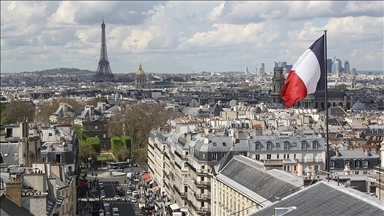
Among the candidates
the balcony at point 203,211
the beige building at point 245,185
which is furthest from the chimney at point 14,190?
the balcony at point 203,211

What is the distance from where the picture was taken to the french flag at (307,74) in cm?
2588

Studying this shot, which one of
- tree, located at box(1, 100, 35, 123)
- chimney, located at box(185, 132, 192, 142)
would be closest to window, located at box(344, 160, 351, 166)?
chimney, located at box(185, 132, 192, 142)

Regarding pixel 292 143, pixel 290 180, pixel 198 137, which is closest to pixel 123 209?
pixel 198 137

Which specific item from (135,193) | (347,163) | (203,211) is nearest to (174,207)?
(203,211)

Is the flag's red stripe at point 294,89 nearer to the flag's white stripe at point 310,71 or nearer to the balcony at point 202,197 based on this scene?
the flag's white stripe at point 310,71

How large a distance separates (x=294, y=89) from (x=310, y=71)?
28.2 inches

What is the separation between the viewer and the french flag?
25.9 metres

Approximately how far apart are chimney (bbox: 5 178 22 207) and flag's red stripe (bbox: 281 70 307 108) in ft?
36.5

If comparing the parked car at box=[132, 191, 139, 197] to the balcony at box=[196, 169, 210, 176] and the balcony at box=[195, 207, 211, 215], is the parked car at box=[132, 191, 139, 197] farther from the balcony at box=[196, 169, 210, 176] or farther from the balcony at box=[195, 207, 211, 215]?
the balcony at box=[195, 207, 211, 215]

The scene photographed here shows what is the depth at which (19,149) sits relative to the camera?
169 ft

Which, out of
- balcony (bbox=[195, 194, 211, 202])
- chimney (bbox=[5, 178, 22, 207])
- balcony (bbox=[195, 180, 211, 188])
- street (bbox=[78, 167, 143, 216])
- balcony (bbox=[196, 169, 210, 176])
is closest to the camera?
chimney (bbox=[5, 178, 22, 207])

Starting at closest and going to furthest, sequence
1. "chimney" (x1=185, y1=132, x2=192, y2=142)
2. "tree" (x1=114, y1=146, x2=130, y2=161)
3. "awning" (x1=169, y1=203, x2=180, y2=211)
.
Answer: "awning" (x1=169, y1=203, x2=180, y2=211), "chimney" (x1=185, y1=132, x2=192, y2=142), "tree" (x1=114, y1=146, x2=130, y2=161)

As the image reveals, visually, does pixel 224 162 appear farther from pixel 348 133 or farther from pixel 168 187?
pixel 348 133

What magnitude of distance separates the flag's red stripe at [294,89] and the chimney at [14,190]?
11.1 meters
